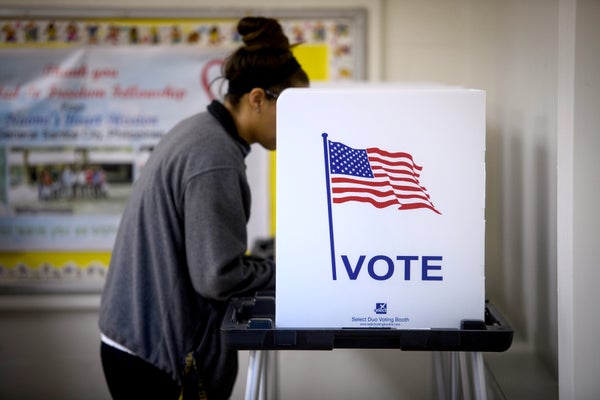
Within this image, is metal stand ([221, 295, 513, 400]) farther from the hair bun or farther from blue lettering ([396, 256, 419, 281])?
the hair bun

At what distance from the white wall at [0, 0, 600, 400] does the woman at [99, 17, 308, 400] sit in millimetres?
550

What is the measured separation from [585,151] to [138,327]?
904 millimetres

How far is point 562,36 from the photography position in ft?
3.54

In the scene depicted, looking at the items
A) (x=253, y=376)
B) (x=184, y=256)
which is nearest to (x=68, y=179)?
(x=184, y=256)

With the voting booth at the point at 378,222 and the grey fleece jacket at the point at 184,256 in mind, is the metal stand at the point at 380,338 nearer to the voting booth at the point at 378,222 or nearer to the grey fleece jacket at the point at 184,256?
the voting booth at the point at 378,222

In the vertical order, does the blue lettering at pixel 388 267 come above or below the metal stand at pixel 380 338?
above

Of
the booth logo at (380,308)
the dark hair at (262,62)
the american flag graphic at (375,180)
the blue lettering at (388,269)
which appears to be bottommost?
the booth logo at (380,308)

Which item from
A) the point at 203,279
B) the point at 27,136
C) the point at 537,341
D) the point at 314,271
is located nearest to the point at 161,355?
the point at 203,279

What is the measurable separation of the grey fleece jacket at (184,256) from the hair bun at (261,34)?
150 mm

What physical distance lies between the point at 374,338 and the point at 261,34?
2.19 ft

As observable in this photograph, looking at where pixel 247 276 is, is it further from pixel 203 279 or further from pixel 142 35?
pixel 142 35

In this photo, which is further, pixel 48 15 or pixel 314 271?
pixel 48 15

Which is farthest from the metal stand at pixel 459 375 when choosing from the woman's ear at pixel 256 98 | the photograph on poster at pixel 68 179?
the photograph on poster at pixel 68 179

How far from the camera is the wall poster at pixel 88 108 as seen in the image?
2236mm
